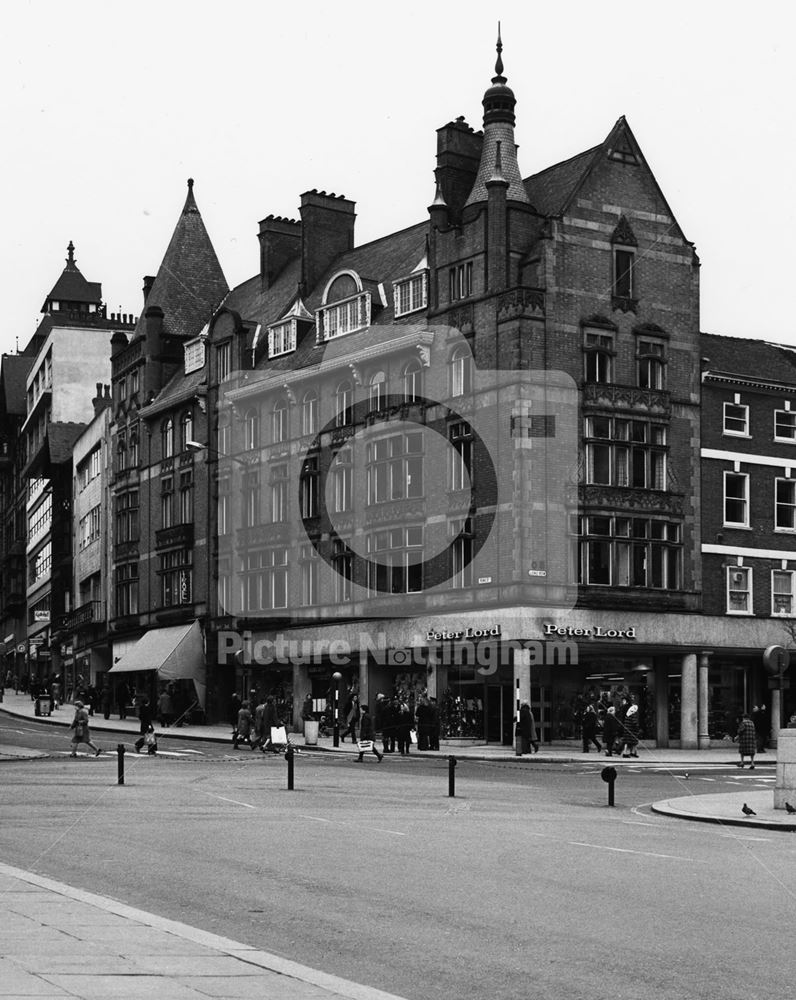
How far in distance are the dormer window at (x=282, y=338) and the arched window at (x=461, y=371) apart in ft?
40.5

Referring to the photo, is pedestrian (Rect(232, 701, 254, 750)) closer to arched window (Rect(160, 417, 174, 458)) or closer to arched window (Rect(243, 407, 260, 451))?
arched window (Rect(243, 407, 260, 451))

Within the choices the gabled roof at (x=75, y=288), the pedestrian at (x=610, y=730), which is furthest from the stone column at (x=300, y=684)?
the gabled roof at (x=75, y=288)

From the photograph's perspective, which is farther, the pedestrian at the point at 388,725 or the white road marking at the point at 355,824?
the pedestrian at the point at 388,725

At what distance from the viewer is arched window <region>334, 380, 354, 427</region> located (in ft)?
197

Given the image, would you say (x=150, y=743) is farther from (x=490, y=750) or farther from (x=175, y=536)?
(x=175, y=536)

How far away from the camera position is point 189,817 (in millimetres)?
22719

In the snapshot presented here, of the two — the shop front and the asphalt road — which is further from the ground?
the shop front

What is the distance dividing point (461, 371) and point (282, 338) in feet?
46.0

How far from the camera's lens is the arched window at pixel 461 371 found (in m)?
53.6

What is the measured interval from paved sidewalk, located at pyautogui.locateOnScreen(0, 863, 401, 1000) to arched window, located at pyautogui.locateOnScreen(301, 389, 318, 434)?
49.8 m

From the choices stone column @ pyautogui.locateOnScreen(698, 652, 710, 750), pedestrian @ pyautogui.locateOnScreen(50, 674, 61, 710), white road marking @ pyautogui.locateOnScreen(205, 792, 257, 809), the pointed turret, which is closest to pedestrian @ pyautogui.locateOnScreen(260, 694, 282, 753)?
stone column @ pyautogui.locateOnScreen(698, 652, 710, 750)

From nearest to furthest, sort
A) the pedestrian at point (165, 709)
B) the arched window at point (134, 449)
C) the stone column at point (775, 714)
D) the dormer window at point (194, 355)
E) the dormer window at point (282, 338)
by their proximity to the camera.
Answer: the stone column at point (775, 714) < the pedestrian at point (165, 709) < the dormer window at point (282, 338) < the dormer window at point (194, 355) < the arched window at point (134, 449)

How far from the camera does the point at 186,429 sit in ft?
235

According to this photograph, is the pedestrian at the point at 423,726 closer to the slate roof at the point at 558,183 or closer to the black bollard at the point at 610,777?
the slate roof at the point at 558,183
